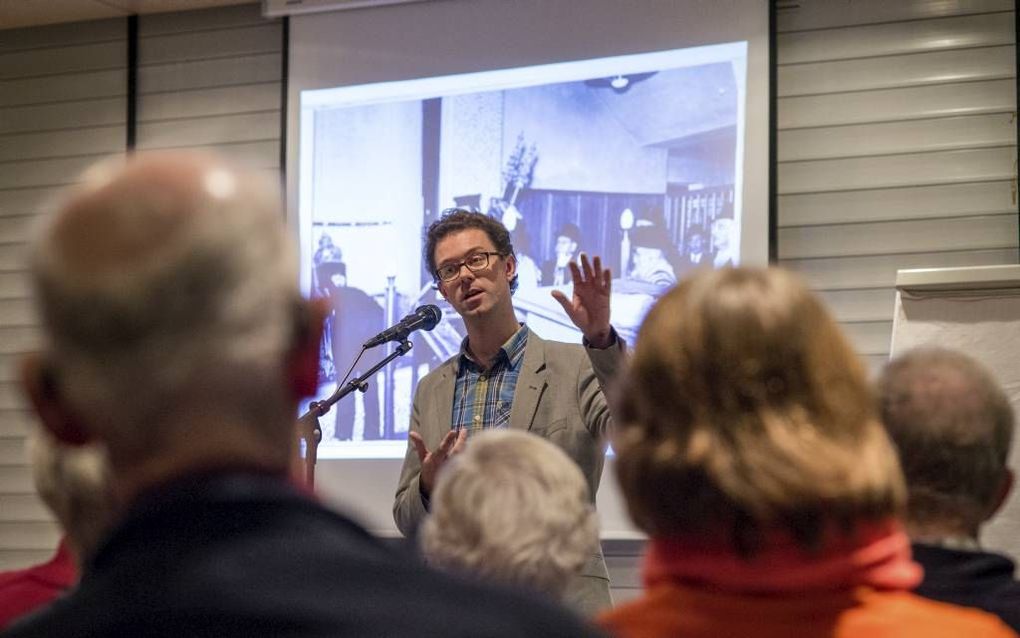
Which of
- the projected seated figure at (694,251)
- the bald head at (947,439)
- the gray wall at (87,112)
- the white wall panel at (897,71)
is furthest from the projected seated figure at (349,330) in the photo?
the bald head at (947,439)

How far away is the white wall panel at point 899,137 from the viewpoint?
4520mm

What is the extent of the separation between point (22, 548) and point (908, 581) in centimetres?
549

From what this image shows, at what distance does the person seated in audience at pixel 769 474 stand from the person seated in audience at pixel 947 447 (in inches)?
12.6

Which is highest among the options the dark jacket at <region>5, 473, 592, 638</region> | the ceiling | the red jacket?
the ceiling

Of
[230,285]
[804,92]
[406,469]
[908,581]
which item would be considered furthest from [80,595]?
[804,92]

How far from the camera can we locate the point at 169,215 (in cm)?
72

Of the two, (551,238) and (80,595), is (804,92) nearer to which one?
(551,238)

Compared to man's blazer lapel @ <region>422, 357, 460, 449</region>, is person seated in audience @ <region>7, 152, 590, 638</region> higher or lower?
higher

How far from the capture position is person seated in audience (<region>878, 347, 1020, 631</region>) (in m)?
1.37

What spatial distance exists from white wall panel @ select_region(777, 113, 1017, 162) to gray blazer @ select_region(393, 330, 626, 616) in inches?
81.1

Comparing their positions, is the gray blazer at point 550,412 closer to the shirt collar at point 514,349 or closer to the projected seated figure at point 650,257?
the shirt collar at point 514,349

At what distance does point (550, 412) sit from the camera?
10.0ft

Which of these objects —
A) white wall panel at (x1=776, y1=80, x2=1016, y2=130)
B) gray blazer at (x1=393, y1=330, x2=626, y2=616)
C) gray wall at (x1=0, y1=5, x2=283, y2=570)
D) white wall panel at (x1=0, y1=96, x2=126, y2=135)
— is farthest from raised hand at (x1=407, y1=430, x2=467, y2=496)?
white wall panel at (x1=0, y1=96, x2=126, y2=135)

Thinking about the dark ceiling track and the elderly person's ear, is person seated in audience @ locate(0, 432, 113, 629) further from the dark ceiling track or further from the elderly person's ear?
the dark ceiling track
